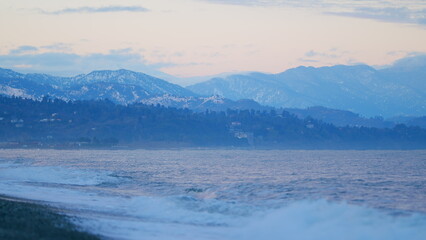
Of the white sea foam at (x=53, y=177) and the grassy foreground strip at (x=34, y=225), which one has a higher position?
the grassy foreground strip at (x=34, y=225)

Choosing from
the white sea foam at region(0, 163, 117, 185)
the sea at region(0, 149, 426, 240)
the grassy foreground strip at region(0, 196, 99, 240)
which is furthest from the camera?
the white sea foam at region(0, 163, 117, 185)

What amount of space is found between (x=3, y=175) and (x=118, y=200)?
2769 centimetres

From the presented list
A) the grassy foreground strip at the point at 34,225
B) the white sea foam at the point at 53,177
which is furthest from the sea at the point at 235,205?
the grassy foreground strip at the point at 34,225

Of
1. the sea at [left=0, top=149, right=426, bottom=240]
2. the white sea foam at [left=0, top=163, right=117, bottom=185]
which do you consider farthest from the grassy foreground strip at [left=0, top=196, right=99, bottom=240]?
the white sea foam at [left=0, top=163, right=117, bottom=185]

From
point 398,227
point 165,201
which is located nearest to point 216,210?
point 165,201

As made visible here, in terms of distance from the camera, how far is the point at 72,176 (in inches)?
2601

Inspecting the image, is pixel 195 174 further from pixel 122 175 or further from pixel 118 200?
pixel 118 200

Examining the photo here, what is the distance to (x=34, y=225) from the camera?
27859 millimetres

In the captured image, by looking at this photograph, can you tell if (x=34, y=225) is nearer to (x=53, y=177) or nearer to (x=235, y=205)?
(x=235, y=205)

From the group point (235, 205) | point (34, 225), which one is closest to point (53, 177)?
point (235, 205)

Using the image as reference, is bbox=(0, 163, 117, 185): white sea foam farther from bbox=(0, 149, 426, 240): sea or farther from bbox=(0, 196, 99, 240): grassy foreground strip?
bbox=(0, 196, 99, 240): grassy foreground strip

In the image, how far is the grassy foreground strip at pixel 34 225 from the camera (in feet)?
83.8

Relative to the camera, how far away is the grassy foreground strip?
25548 mm

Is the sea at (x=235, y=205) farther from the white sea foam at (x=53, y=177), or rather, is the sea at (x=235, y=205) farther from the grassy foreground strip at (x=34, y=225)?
the grassy foreground strip at (x=34, y=225)
